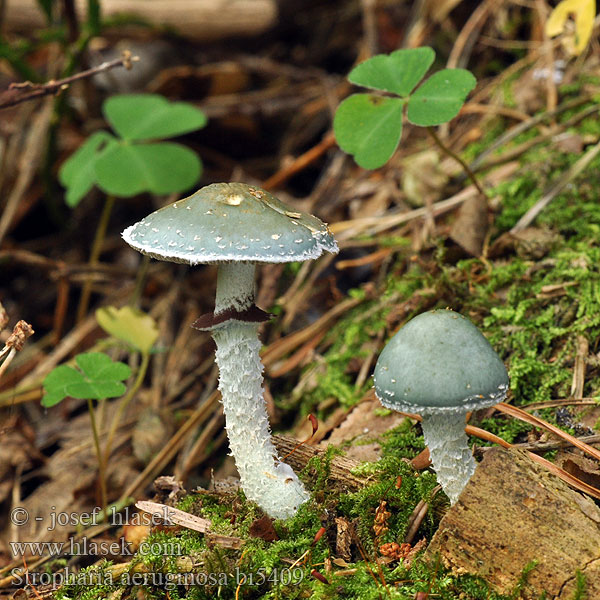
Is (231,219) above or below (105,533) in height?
above

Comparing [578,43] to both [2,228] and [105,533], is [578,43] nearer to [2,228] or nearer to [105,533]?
[105,533]

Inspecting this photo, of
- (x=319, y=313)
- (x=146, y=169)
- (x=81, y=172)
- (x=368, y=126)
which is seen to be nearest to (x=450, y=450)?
(x=368, y=126)

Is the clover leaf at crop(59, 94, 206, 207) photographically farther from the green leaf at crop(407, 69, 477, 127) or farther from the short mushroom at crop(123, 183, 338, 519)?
the short mushroom at crop(123, 183, 338, 519)

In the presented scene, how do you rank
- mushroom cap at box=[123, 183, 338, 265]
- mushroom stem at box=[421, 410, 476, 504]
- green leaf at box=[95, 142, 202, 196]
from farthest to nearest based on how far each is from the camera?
green leaf at box=[95, 142, 202, 196] → mushroom stem at box=[421, 410, 476, 504] → mushroom cap at box=[123, 183, 338, 265]

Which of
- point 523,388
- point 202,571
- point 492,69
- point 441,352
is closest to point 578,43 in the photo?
point 492,69

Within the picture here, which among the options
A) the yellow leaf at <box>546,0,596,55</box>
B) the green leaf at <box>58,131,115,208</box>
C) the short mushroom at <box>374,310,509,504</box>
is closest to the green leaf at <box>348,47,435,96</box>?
the yellow leaf at <box>546,0,596,55</box>

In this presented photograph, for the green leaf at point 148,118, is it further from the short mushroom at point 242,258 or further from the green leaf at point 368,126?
the short mushroom at point 242,258

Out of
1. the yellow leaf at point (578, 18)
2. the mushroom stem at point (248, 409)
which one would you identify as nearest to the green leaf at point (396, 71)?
the yellow leaf at point (578, 18)
